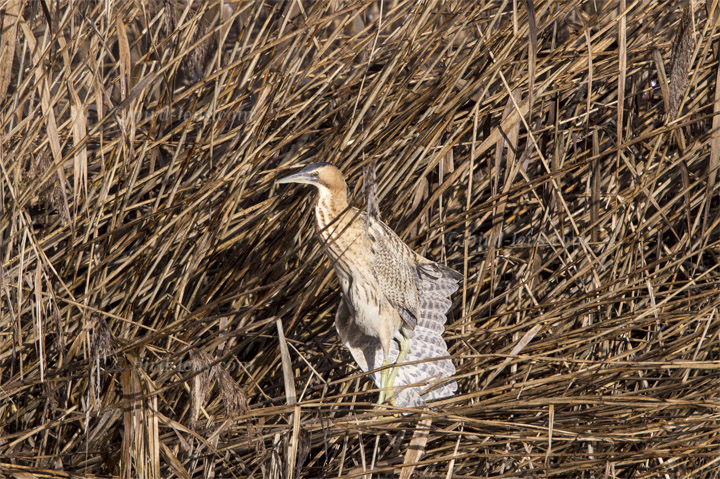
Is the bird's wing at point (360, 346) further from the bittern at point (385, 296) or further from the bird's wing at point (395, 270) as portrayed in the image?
the bird's wing at point (395, 270)

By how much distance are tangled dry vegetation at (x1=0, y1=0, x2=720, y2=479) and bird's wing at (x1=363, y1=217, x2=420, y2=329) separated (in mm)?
85

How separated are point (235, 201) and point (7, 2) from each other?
2.18ft

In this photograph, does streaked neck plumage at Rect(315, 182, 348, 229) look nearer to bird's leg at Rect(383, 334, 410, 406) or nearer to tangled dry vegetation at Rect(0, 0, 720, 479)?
tangled dry vegetation at Rect(0, 0, 720, 479)

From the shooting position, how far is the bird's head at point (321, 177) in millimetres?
1961

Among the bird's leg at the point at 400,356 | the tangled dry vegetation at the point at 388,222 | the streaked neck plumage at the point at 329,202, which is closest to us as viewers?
the tangled dry vegetation at the point at 388,222

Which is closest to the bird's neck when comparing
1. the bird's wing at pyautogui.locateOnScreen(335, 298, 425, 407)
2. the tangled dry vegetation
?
the tangled dry vegetation

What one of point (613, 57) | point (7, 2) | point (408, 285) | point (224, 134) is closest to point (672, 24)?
point (613, 57)

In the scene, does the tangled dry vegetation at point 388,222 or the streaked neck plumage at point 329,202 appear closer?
the tangled dry vegetation at point 388,222

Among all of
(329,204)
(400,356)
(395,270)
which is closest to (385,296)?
(395,270)

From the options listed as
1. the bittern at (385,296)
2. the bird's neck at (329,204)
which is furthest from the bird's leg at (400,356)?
the bird's neck at (329,204)

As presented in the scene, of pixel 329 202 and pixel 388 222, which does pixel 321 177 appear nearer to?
pixel 329 202

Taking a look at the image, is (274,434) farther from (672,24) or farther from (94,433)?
(672,24)

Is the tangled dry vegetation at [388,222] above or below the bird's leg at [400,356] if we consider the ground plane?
above

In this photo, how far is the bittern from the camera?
2.12m
